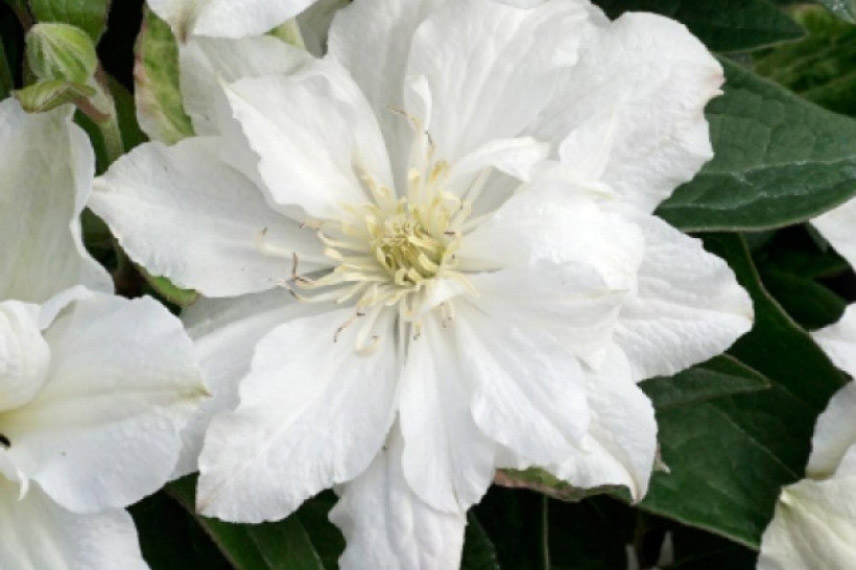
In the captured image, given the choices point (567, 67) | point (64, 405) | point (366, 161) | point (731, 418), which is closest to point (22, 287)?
point (64, 405)

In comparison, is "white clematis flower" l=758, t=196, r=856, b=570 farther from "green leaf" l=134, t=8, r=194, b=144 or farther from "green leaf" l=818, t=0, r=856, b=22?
"green leaf" l=134, t=8, r=194, b=144

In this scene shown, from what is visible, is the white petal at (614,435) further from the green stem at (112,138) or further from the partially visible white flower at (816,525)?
the green stem at (112,138)

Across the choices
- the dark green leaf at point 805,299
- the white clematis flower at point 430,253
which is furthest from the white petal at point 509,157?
the dark green leaf at point 805,299

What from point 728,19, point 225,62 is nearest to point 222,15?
point 225,62

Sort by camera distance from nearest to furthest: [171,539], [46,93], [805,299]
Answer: [46,93] → [171,539] → [805,299]

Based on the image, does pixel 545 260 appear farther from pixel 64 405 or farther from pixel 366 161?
pixel 64 405

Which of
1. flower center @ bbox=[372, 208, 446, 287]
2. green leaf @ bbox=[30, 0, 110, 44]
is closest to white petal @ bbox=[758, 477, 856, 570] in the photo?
flower center @ bbox=[372, 208, 446, 287]

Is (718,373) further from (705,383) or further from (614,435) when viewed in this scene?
(614,435)
